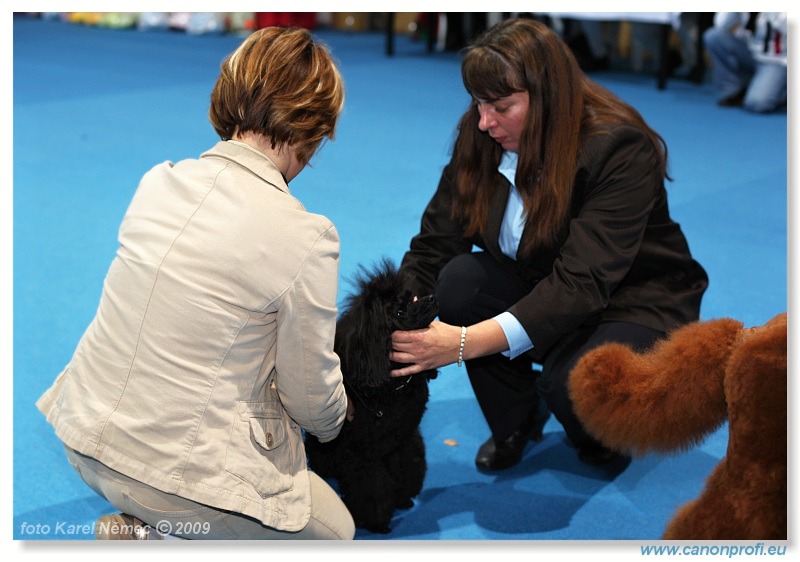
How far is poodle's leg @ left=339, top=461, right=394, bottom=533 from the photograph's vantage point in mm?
1971

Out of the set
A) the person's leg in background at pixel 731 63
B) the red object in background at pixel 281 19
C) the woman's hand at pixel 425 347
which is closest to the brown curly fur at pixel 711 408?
the woman's hand at pixel 425 347

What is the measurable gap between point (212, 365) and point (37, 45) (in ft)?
29.1

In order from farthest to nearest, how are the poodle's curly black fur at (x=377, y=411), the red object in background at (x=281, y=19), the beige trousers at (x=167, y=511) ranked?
1. the red object in background at (x=281, y=19)
2. the poodle's curly black fur at (x=377, y=411)
3. the beige trousers at (x=167, y=511)

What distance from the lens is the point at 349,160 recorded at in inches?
196

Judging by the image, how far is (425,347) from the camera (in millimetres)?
1823

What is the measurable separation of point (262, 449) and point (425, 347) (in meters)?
0.46

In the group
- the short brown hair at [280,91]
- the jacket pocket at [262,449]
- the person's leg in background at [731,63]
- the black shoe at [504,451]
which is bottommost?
the black shoe at [504,451]

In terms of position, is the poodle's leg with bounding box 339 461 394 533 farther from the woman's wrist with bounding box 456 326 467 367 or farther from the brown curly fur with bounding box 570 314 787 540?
the brown curly fur with bounding box 570 314 787 540

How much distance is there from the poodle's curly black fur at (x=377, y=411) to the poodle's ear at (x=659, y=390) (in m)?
0.39

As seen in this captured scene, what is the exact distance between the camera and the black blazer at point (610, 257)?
1.98m

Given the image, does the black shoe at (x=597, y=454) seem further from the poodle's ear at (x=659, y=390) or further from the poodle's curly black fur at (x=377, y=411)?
the poodle's ear at (x=659, y=390)

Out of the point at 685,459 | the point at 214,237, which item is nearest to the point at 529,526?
the point at 685,459

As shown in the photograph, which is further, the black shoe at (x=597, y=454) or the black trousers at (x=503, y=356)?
the black shoe at (x=597, y=454)

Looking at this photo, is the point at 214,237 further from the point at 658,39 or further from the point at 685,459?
the point at 658,39
